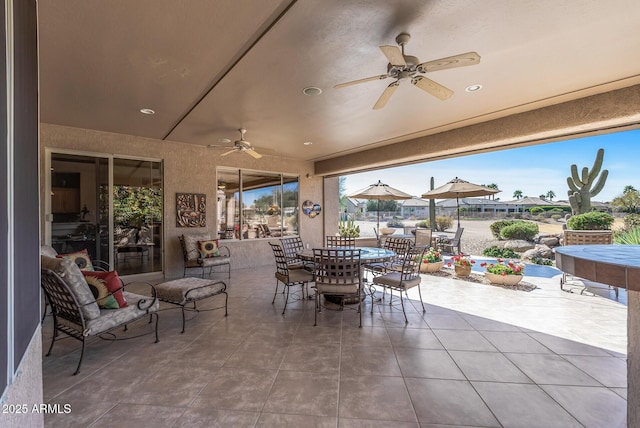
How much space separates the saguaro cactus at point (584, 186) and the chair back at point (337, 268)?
981 centimetres

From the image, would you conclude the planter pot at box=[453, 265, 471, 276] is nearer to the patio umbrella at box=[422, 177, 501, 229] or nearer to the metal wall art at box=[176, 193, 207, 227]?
the patio umbrella at box=[422, 177, 501, 229]

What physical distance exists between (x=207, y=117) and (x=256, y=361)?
12.4 ft

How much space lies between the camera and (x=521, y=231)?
34.0 ft

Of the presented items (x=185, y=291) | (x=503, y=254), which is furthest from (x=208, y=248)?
(x=503, y=254)

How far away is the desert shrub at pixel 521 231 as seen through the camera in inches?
406

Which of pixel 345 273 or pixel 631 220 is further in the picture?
pixel 631 220

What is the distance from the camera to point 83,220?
5289 millimetres

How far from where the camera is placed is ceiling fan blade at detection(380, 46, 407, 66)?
219cm

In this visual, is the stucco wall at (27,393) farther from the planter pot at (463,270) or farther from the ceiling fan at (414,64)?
the planter pot at (463,270)

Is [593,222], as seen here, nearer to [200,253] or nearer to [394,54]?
[394,54]

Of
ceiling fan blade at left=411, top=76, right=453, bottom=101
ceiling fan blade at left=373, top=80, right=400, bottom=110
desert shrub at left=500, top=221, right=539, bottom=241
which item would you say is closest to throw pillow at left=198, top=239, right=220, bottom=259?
ceiling fan blade at left=373, top=80, right=400, bottom=110

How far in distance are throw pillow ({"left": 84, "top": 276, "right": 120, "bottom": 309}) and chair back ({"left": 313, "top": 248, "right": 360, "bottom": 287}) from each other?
7.36ft

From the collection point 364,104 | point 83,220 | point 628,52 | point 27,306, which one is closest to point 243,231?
point 83,220

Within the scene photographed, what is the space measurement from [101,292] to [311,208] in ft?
20.6
